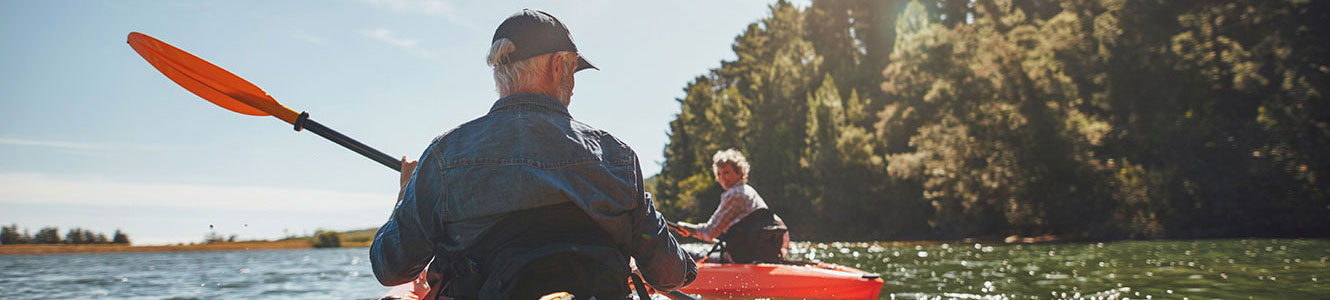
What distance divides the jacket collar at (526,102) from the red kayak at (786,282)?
618 cm

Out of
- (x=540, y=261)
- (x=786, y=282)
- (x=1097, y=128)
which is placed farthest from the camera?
(x=1097, y=128)

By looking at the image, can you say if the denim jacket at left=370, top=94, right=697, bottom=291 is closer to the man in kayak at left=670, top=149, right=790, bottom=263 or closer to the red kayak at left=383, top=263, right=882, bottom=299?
the red kayak at left=383, top=263, right=882, bottom=299

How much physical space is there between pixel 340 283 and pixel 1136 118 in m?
21.4

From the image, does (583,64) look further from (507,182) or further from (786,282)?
(786,282)

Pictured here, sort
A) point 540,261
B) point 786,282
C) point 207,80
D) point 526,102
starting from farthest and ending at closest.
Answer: point 786,282 → point 207,80 → point 526,102 → point 540,261

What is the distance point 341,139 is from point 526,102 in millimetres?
2618

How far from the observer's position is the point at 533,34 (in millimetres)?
2541

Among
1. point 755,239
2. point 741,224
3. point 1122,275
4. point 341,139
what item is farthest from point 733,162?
point 1122,275

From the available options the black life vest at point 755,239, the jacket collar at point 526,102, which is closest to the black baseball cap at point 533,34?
the jacket collar at point 526,102

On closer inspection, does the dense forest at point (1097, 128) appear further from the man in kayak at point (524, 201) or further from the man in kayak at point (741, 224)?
the man in kayak at point (524, 201)

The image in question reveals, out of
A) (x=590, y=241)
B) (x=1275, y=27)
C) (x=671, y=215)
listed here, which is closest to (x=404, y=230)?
(x=590, y=241)

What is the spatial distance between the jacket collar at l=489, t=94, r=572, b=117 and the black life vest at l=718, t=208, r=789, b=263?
261 inches

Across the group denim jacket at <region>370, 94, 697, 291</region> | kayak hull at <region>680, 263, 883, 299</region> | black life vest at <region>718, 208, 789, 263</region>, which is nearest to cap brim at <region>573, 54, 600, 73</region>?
denim jacket at <region>370, 94, 697, 291</region>

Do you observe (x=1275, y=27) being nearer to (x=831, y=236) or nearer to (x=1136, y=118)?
(x=1136, y=118)
